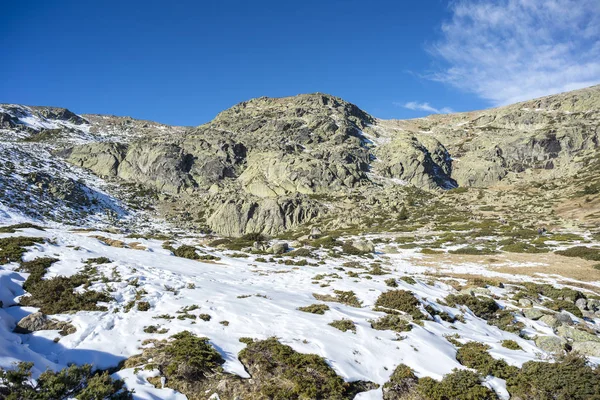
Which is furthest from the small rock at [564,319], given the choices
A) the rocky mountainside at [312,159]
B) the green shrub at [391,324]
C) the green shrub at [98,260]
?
the rocky mountainside at [312,159]

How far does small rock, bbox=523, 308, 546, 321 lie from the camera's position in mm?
17234

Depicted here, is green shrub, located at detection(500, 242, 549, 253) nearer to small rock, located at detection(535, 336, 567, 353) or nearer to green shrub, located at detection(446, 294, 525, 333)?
green shrub, located at detection(446, 294, 525, 333)

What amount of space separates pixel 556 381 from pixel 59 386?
13.8 metres

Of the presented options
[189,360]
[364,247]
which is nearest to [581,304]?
[364,247]

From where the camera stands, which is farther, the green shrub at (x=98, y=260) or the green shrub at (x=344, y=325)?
the green shrub at (x=98, y=260)

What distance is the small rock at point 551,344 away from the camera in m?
13.3

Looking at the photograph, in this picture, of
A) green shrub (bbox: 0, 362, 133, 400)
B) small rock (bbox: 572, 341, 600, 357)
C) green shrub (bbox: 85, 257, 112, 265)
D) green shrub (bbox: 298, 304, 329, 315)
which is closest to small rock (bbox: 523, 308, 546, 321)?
small rock (bbox: 572, 341, 600, 357)

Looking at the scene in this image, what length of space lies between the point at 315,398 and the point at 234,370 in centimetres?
268

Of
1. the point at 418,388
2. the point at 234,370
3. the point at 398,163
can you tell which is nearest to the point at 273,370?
the point at 234,370

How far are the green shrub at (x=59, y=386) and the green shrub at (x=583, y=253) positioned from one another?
41466 mm

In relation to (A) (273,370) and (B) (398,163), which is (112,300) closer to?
(A) (273,370)

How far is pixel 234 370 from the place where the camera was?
969cm

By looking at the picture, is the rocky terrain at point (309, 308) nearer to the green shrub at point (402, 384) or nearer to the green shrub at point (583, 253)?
the green shrub at point (402, 384)

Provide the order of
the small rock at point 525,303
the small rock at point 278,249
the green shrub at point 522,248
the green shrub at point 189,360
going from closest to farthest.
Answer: the green shrub at point 189,360 → the small rock at point 525,303 → the small rock at point 278,249 → the green shrub at point 522,248
